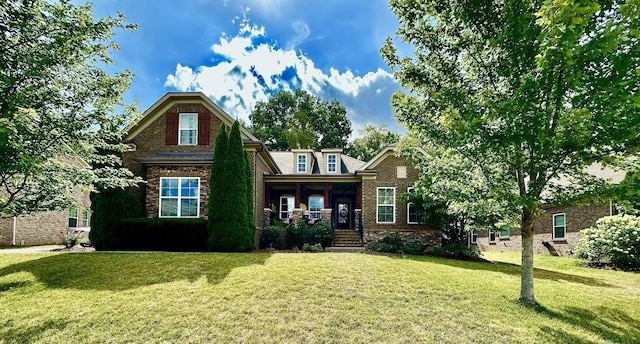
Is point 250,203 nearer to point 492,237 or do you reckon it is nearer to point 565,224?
point 565,224

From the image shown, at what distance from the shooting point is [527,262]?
7430 mm

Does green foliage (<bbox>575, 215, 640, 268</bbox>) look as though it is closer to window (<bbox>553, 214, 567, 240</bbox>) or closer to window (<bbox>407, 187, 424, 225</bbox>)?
window (<bbox>553, 214, 567, 240</bbox>)

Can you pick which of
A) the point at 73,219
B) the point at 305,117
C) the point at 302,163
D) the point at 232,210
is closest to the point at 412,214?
the point at 302,163

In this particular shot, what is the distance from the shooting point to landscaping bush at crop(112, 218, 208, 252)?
1322 cm

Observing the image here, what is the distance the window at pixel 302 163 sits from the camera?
2122 centimetres

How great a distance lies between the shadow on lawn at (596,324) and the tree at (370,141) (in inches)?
1191

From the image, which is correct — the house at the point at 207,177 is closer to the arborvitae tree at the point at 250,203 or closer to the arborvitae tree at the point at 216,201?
the arborvitae tree at the point at 250,203

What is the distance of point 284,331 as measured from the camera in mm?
5863

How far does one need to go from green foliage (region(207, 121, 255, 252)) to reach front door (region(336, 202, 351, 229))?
9.16 meters

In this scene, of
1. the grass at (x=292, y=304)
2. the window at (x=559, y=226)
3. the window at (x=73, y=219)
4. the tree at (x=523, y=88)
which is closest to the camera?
the tree at (x=523, y=88)

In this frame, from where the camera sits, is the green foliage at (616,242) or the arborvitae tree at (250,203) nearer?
the green foliage at (616,242)

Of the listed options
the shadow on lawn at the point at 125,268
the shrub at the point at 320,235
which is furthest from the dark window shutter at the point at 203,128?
the shadow on lawn at the point at 125,268

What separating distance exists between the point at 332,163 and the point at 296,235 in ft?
22.5

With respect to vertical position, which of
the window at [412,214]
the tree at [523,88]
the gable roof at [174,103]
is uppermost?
the gable roof at [174,103]
